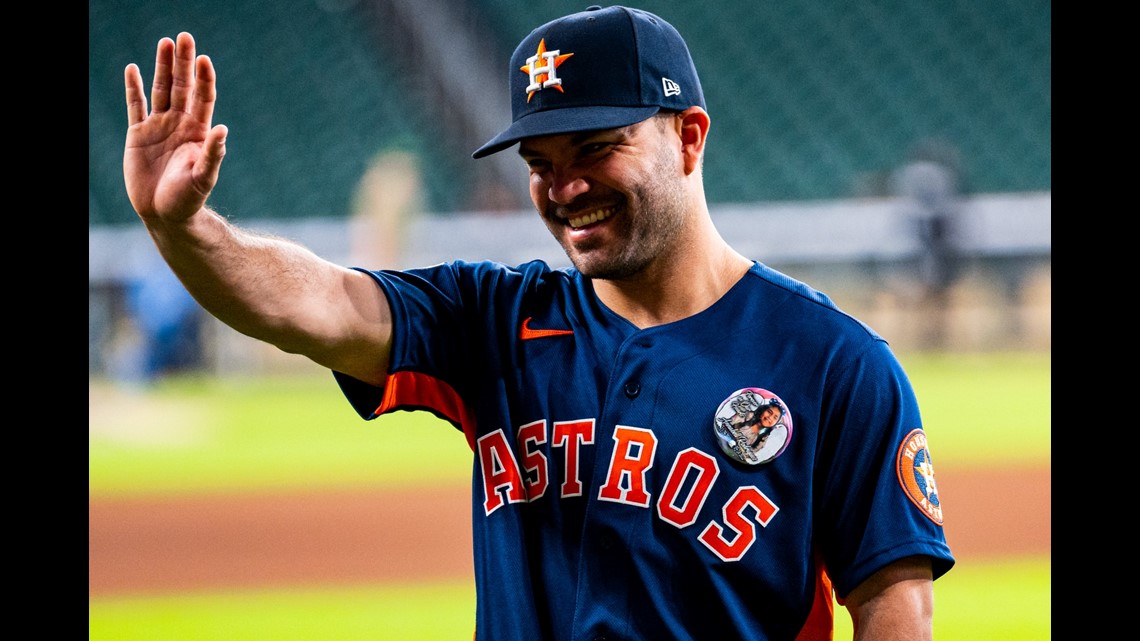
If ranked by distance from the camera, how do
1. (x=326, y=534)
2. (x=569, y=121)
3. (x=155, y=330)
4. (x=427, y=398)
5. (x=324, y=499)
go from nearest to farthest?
(x=569, y=121), (x=427, y=398), (x=326, y=534), (x=324, y=499), (x=155, y=330)

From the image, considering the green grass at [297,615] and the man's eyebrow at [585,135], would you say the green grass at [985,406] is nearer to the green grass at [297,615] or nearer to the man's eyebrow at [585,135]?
the green grass at [297,615]

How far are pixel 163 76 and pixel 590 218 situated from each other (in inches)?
27.3

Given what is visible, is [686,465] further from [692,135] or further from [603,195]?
[692,135]

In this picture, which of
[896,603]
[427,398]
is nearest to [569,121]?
[427,398]

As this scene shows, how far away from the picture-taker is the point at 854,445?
69.4 inches

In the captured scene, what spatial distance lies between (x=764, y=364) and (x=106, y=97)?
1161 cm

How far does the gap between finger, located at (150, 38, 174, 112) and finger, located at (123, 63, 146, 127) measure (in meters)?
0.02

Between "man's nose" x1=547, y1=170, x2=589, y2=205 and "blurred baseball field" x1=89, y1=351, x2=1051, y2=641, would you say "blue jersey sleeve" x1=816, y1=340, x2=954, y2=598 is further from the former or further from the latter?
"blurred baseball field" x1=89, y1=351, x2=1051, y2=641

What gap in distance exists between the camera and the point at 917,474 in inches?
70.8

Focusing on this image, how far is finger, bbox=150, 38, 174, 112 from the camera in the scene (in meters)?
1.66

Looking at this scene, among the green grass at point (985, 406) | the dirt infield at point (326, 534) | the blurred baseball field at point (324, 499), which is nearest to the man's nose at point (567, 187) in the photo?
the blurred baseball field at point (324, 499)

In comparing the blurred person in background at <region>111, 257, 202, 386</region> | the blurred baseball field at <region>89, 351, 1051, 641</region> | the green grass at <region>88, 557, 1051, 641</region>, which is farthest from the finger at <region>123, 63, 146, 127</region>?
the blurred person in background at <region>111, 257, 202, 386</region>

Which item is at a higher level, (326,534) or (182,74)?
(182,74)

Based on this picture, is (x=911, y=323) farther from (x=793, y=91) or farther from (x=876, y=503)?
(x=876, y=503)
